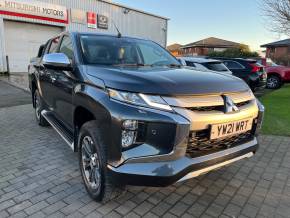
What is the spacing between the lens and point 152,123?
2.21 metres

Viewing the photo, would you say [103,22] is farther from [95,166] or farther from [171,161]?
[171,161]

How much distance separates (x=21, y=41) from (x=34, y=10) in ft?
6.67

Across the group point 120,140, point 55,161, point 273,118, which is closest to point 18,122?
point 55,161

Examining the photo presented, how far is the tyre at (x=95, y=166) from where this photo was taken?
248 cm

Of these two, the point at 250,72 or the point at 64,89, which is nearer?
the point at 64,89

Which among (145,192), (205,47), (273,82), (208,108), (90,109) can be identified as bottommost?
(145,192)

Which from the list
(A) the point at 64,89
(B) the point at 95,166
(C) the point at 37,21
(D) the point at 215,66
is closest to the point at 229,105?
(B) the point at 95,166

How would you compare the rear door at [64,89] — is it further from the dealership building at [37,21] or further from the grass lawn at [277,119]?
the dealership building at [37,21]

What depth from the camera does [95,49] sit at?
3430mm

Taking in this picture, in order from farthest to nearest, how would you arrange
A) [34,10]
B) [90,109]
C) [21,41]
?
1. [21,41]
2. [34,10]
3. [90,109]

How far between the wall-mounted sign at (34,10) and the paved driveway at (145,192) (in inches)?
538

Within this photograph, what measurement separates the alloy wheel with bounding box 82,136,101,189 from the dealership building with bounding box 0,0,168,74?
1155cm

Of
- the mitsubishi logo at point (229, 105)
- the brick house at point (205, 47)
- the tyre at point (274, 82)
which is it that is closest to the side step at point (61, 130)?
the mitsubishi logo at point (229, 105)

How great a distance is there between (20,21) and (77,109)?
1539 centimetres
